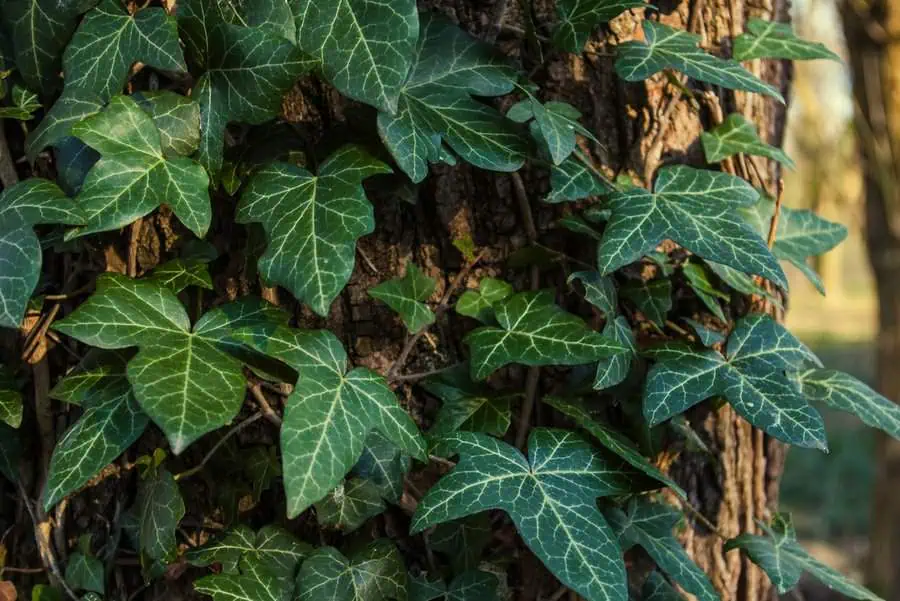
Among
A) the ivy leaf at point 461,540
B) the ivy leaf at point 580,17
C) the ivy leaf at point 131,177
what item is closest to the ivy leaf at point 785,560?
the ivy leaf at point 461,540

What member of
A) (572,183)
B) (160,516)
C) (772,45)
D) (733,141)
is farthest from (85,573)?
(772,45)

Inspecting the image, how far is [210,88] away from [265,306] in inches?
9.6

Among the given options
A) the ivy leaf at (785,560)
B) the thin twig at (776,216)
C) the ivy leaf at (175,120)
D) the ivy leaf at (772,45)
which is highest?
the ivy leaf at (772,45)

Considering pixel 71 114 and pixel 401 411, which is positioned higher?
pixel 71 114

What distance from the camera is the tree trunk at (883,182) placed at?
2965 millimetres

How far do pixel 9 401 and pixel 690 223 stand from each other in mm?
824

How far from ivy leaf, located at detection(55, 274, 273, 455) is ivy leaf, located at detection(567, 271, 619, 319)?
37 centimetres

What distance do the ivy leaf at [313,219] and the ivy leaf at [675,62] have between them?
13.0 inches

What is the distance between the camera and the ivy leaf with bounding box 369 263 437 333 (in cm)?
94

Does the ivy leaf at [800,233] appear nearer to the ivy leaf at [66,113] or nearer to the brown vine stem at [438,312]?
the brown vine stem at [438,312]

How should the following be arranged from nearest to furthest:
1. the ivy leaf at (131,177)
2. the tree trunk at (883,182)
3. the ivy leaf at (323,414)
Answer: the ivy leaf at (323,414) < the ivy leaf at (131,177) < the tree trunk at (883,182)

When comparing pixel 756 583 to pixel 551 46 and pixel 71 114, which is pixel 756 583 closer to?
pixel 551 46

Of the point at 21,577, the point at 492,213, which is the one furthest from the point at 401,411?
the point at 21,577

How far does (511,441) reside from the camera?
1.05 m
